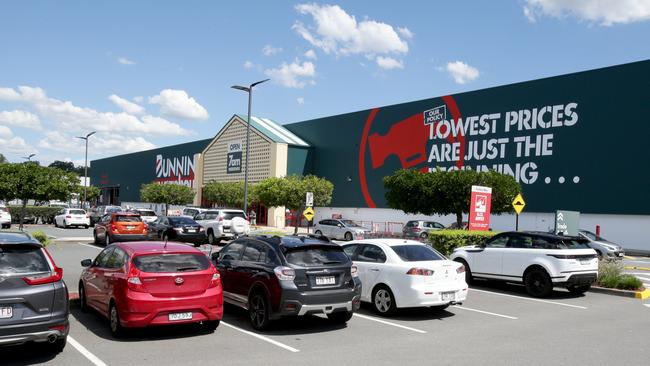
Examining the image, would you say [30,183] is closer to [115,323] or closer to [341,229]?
[341,229]

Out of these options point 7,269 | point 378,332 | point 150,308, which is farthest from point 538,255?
point 7,269

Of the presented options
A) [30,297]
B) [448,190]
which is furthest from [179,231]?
[30,297]

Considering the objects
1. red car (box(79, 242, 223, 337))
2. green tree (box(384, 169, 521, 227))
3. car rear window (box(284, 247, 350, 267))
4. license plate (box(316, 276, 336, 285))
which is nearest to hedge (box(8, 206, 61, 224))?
green tree (box(384, 169, 521, 227))

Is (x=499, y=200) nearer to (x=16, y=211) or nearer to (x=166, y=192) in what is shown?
(x=16, y=211)

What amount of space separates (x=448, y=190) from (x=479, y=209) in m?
8.29

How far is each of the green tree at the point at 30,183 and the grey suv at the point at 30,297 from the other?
2480 centimetres

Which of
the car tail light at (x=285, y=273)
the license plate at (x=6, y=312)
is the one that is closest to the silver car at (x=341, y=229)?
the car tail light at (x=285, y=273)

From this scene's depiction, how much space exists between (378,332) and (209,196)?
50514mm

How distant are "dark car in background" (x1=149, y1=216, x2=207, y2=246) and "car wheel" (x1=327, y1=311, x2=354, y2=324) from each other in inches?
626

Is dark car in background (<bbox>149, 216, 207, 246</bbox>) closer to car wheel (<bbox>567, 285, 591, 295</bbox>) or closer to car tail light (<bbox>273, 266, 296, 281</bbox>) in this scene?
car wheel (<bbox>567, 285, 591, 295</bbox>)

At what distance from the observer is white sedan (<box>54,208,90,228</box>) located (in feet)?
131

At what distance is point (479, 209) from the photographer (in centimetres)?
2253

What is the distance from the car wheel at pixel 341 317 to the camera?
982 cm

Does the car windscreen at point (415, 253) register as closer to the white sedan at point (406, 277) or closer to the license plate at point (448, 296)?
the white sedan at point (406, 277)
